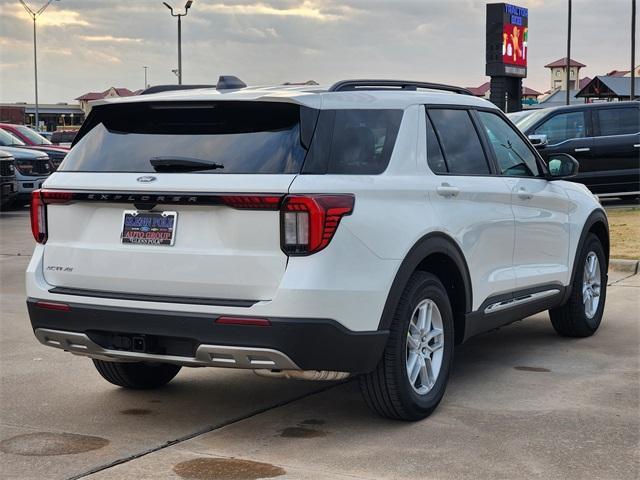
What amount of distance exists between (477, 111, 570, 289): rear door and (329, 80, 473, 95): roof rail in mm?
334

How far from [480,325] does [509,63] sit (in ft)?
80.2

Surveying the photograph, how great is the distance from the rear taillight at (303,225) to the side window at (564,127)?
45.1 feet

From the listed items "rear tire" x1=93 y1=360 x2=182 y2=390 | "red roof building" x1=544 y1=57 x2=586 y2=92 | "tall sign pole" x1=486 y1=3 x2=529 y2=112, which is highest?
"red roof building" x1=544 y1=57 x2=586 y2=92

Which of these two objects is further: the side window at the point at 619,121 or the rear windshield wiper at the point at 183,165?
the side window at the point at 619,121

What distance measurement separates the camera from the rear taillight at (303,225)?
15.3ft

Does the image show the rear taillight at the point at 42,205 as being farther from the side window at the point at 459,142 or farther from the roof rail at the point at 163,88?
the side window at the point at 459,142

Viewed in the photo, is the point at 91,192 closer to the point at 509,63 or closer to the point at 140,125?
the point at 140,125

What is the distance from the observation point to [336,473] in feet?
14.9

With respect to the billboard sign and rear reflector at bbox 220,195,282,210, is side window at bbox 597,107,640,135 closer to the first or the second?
the billboard sign

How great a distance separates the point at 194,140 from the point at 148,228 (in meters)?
0.49

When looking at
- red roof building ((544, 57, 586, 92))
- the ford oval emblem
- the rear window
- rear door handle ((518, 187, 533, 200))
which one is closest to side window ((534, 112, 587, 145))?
rear door handle ((518, 187, 533, 200))

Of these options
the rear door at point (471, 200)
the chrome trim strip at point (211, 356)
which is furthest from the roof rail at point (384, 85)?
the chrome trim strip at point (211, 356)

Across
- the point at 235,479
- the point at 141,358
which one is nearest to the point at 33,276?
the point at 141,358

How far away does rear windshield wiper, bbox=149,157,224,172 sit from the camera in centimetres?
490
